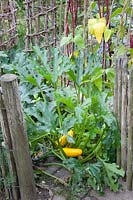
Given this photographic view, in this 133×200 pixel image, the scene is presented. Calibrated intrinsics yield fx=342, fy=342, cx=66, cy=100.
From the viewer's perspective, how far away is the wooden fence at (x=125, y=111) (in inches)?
72.7

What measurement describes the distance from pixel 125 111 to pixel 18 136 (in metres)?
0.62

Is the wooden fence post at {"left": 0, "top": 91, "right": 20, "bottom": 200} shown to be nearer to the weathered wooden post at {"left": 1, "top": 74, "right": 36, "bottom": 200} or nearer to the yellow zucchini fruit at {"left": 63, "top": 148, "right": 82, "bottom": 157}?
the weathered wooden post at {"left": 1, "top": 74, "right": 36, "bottom": 200}

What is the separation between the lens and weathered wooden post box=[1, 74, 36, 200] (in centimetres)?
175

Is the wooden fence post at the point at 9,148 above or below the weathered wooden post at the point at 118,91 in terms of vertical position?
below

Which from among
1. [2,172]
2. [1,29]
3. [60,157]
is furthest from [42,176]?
[1,29]

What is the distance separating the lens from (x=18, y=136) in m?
1.86

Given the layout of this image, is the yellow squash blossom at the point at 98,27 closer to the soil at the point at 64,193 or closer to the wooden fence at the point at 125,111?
the wooden fence at the point at 125,111

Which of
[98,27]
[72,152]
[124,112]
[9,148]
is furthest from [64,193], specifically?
[98,27]

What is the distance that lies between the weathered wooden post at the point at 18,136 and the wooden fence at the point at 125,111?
21.9 inches

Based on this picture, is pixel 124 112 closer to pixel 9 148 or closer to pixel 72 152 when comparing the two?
pixel 72 152

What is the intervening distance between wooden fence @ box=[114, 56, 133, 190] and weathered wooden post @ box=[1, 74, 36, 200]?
56cm

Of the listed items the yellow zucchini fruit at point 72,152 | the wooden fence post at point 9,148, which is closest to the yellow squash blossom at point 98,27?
the yellow zucchini fruit at point 72,152

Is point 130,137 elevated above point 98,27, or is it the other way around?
point 98,27

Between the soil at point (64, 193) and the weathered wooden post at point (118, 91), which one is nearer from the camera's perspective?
the weathered wooden post at point (118, 91)
